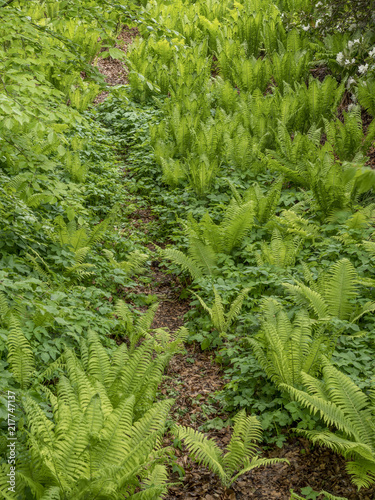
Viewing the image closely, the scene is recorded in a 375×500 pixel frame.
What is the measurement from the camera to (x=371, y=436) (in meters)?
2.61

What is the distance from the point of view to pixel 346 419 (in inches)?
103

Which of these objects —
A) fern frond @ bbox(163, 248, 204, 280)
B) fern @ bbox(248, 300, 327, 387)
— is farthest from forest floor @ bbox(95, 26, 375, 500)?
fern frond @ bbox(163, 248, 204, 280)

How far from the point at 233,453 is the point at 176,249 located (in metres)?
2.44

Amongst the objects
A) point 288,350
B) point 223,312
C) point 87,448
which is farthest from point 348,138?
point 87,448

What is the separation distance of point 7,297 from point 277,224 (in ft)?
8.99

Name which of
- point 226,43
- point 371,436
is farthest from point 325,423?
point 226,43

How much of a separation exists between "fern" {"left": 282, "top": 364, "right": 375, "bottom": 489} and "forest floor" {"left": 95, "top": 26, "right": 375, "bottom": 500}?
9 cm

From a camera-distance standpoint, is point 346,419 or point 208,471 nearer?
point 346,419

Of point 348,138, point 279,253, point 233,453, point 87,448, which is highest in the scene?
point 348,138

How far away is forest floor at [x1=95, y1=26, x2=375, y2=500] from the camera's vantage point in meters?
2.62

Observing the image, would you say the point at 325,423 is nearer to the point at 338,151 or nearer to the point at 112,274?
the point at 112,274

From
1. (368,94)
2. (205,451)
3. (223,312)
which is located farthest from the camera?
(368,94)

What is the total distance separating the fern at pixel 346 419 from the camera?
2449mm

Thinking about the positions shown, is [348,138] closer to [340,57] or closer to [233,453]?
[340,57]
